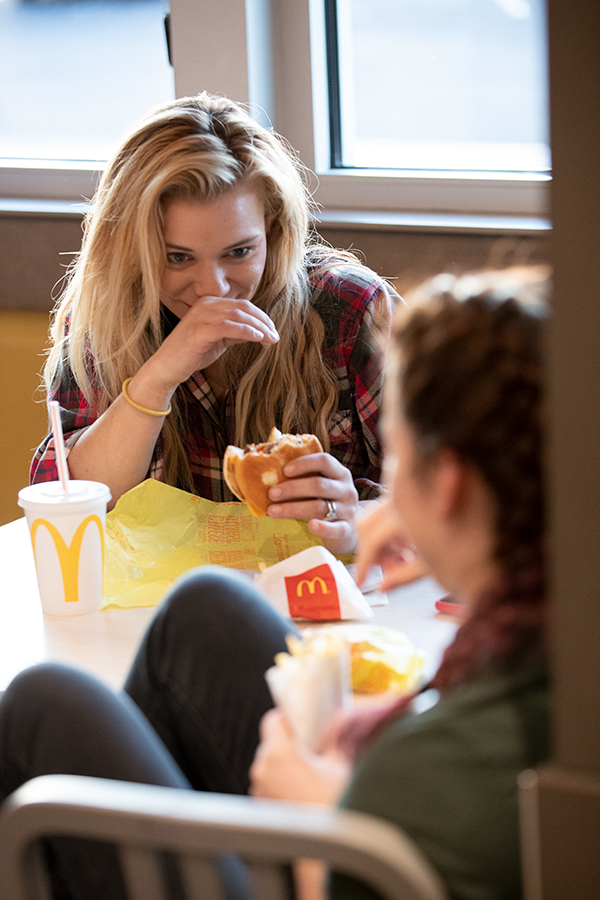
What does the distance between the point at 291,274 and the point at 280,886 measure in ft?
3.84

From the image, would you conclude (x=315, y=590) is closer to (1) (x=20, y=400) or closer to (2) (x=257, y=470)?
(2) (x=257, y=470)

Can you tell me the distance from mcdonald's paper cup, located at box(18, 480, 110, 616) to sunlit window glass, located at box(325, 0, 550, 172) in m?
1.52

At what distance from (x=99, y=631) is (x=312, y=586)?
0.25 meters

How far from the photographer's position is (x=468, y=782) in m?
0.52

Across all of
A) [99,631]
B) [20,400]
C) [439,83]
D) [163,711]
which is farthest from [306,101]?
[163,711]

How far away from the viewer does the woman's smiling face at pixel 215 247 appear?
1.44m

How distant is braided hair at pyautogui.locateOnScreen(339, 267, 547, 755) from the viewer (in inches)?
20.6

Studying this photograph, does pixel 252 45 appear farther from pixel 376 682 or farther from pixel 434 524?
pixel 434 524

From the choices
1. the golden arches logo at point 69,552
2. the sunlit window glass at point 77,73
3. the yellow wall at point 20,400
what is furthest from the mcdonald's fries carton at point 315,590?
the sunlit window glass at point 77,73

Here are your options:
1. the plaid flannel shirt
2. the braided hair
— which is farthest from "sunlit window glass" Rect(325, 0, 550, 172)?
the braided hair

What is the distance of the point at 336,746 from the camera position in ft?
2.13

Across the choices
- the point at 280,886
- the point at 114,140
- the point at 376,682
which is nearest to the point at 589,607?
the point at 280,886

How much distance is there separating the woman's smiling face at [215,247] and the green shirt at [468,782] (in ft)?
3.36

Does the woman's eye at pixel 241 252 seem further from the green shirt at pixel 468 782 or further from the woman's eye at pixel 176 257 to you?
the green shirt at pixel 468 782
